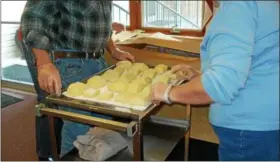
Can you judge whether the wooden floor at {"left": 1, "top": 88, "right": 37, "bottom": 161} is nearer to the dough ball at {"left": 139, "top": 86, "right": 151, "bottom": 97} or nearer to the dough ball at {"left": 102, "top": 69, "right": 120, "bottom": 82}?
the dough ball at {"left": 102, "top": 69, "right": 120, "bottom": 82}

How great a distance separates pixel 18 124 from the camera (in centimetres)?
167

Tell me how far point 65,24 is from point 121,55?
0.34 meters

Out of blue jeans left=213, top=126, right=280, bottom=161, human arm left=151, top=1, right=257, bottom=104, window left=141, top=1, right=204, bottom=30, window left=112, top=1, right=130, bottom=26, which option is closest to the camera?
human arm left=151, top=1, right=257, bottom=104

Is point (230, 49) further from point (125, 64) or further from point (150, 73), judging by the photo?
point (125, 64)

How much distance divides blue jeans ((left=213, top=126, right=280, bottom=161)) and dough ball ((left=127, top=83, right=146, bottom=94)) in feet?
1.10

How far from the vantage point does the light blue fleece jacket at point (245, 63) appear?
66cm

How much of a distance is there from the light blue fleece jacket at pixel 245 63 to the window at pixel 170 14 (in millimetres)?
1801

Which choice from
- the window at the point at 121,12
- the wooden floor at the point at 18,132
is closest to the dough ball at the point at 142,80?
the wooden floor at the point at 18,132

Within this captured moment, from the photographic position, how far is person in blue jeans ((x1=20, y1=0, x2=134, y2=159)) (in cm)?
121

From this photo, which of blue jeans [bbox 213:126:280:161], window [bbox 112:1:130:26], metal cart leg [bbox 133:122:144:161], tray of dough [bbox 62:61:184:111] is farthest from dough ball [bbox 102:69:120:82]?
window [bbox 112:1:130:26]

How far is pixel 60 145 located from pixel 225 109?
80 centimetres

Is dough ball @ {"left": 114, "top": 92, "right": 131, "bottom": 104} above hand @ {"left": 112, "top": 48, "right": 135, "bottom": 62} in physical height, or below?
below

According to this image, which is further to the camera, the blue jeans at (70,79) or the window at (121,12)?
the window at (121,12)

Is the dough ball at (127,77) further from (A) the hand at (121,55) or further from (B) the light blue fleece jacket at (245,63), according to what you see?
(B) the light blue fleece jacket at (245,63)
